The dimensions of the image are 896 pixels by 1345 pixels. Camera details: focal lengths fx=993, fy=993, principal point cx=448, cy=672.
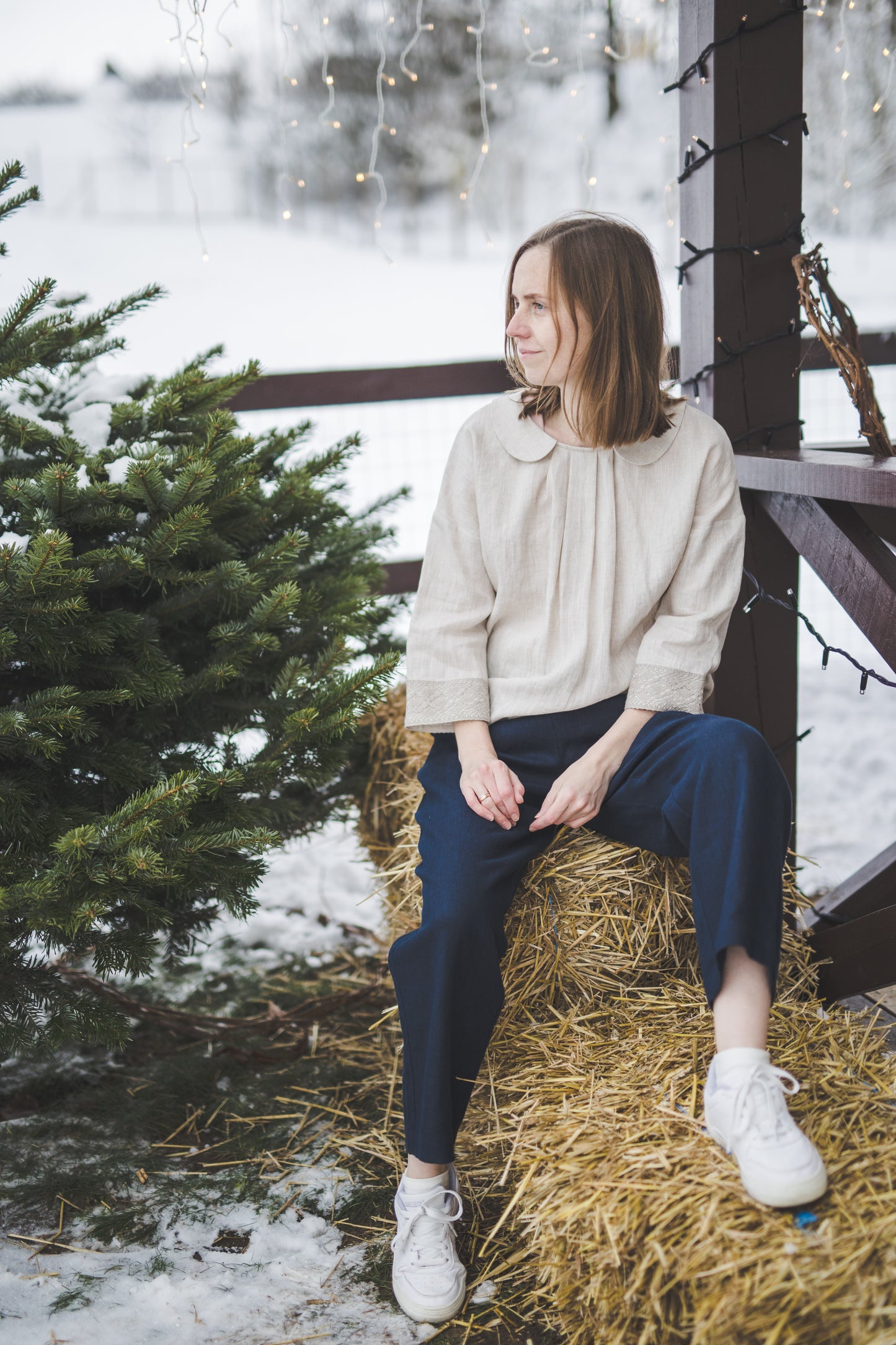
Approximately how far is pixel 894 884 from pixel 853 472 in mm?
783

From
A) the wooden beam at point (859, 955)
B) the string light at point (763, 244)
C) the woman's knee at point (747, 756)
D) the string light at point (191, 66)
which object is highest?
the string light at point (191, 66)

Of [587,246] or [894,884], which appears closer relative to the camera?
[587,246]

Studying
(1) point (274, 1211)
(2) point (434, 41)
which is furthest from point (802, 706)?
(2) point (434, 41)

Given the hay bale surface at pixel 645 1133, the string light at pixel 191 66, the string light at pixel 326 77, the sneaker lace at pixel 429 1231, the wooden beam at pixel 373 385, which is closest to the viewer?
the hay bale surface at pixel 645 1133

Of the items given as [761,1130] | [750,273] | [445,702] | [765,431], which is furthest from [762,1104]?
[750,273]

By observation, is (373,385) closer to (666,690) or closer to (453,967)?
(666,690)

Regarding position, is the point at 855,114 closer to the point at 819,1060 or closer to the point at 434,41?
the point at 434,41

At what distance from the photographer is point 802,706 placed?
3.78 metres

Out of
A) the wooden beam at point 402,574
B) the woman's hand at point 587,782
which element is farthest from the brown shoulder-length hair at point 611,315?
the wooden beam at point 402,574

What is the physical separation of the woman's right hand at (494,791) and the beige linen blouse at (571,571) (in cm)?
10

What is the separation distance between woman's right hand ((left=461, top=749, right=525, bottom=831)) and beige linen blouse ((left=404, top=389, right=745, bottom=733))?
4.1 inches

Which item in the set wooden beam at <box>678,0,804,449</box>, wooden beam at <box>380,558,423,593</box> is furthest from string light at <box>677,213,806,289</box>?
wooden beam at <box>380,558,423,593</box>

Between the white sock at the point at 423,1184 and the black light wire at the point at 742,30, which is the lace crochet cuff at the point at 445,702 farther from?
the black light wire at the point at 742,30

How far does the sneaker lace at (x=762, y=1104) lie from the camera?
1.06 metres
